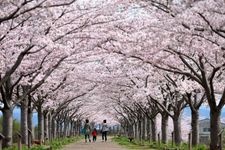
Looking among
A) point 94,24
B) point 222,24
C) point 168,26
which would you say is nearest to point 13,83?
point 94,24

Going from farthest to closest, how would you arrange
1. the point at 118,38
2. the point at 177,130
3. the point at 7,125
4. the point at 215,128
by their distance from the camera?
1. the point at 177,130
2. the point at 7,125
3. the point at 118,38
4. the point at 215,128

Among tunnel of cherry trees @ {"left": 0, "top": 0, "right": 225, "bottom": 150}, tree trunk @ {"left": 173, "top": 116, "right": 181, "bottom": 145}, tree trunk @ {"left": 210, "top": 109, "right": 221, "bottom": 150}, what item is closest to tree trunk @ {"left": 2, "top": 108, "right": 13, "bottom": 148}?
tunnel of cherry trees @ {"left": 0, "top": 0, "right": 225, "bottom": 150}

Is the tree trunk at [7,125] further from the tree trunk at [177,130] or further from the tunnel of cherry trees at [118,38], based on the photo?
the tree trunk at [177,130]

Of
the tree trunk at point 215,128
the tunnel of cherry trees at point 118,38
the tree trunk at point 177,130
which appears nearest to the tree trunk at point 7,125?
the tunnel of cherry trees at point 118,38

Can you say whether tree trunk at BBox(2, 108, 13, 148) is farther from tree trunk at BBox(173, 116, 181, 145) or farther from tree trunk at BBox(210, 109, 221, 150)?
tree trunk at BBox(173, 116, 181, 145)

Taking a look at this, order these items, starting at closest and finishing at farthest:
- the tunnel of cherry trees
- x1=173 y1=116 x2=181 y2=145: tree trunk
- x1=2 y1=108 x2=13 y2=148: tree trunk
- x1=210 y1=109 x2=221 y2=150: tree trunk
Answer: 1. the tunnel of cherry trees
2. x1=210 y1=109 x2=221 y2=150: tree trunk
3. x1=2 y1=108 x2=13 y2=148: tree trunk
4. x1=173 y1=116 x2=181 y2=145: tree trunk

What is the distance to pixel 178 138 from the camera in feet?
93.1

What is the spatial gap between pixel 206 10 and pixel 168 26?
2.88 m

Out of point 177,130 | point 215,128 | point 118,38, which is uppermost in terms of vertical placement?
point 118,38

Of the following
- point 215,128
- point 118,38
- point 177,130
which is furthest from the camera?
point 177,130

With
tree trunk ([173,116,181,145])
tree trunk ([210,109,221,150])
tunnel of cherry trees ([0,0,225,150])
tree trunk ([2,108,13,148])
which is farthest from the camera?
tree trunk ([173,116,181,145])

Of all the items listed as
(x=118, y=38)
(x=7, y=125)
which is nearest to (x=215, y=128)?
(x=118, y=38)

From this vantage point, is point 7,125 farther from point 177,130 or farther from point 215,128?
point 177,130

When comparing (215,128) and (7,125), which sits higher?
(7,125)
